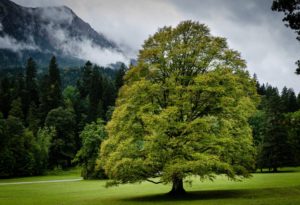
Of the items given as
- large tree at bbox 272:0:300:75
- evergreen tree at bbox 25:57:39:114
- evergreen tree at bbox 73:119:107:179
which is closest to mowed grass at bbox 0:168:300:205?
large tree at bbox 272:0:300:75

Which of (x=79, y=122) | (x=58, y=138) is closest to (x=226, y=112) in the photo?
(x=58, y=138)

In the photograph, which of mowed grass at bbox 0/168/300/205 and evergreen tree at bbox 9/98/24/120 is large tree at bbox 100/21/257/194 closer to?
mowed grass at bbox 0/168/300/205

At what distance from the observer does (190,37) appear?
3259 centimetres

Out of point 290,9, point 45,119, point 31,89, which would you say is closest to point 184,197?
point 290,9

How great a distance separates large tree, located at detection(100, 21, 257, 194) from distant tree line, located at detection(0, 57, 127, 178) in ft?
151

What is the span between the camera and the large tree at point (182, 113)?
2838 centimetres

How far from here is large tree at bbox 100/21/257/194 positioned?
28.4 meters

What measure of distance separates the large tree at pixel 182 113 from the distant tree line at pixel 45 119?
4600 cm

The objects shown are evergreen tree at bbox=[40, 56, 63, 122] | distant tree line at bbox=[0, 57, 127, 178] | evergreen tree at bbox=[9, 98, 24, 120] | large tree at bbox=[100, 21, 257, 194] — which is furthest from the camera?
evergreen tree at bbox=[40, 56, 63, 122]

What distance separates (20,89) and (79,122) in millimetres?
24742

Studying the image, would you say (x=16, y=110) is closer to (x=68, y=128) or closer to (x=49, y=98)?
(x=49, y=98)

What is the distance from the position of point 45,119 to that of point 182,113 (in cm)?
9426

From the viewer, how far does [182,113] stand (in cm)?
2997

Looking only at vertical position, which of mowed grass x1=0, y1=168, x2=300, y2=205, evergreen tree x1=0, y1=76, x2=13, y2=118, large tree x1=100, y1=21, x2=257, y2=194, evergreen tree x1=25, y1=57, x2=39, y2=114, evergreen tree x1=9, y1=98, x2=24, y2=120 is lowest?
mowed grass x1=0, y1=168, x2=300, y2=205
